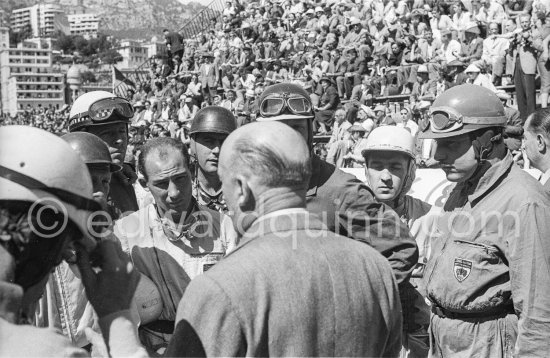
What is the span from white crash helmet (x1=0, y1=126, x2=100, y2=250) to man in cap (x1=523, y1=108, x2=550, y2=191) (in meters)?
3.77

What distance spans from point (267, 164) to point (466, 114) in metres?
2.11

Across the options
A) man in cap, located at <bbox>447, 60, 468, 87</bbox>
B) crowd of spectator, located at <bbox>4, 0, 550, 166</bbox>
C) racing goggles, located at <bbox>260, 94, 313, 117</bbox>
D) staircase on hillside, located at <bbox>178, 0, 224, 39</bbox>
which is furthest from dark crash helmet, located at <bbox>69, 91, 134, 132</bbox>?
staircase on hillside, located at <bbox>178, 0, 224, 39</bbox>

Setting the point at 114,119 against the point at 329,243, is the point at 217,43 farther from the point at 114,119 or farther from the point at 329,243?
the point at 329,243

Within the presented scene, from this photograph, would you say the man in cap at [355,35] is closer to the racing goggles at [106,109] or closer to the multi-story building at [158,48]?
the multi-story building at [158,48]

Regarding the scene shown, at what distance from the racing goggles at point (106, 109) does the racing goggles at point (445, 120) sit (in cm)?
Result: 222

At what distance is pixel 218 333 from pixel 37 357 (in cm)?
56

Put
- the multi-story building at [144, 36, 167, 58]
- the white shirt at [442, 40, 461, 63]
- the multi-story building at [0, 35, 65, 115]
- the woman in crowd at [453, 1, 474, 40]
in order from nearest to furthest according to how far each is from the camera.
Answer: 1. the white shirt at [442, 40, 461, 63]
2. the woman in crowd at [453, 1, 474, 40]
3. the multi-story building at [144, 36, 167, 58]
4. the multi-story building at [0, 35, 65, 115]

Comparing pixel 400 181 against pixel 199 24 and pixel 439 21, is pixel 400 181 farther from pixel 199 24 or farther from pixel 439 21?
pixel 199 24

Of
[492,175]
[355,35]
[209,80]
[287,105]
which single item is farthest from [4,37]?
[492,175]

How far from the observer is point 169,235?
4230mm

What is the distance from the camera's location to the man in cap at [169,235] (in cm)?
407

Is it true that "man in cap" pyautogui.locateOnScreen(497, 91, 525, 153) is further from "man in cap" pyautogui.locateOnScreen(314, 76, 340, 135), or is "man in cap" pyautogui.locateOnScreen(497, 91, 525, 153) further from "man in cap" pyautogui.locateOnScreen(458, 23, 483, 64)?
"man in cap" pyautogui.locateOnScreen(314, 76, 340, 135)

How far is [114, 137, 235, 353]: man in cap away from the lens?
4.07 meters

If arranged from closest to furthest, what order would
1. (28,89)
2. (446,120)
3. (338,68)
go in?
(446,120) → (338,68) → (28,89)
